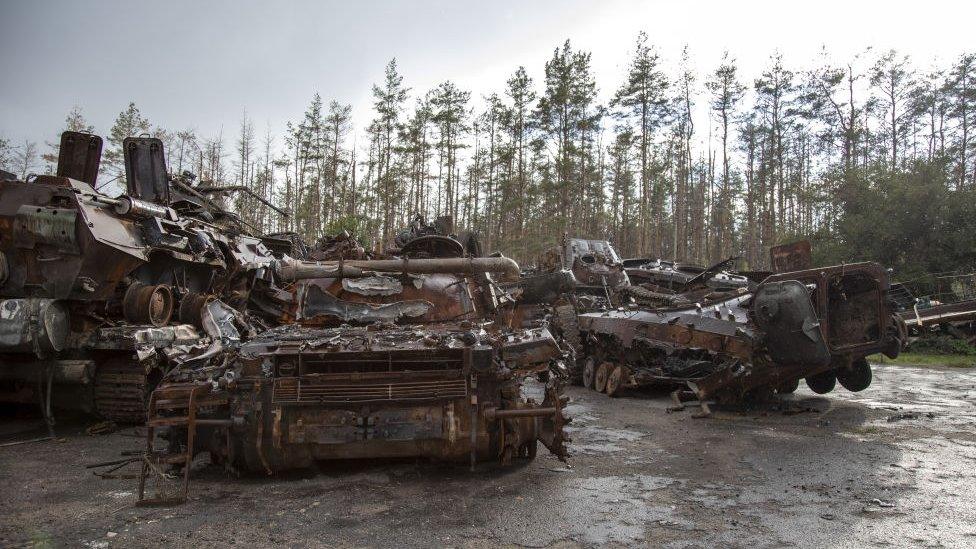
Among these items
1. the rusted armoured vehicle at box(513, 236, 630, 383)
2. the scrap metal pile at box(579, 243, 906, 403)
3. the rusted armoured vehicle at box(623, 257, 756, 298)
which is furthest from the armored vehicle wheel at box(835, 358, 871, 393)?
the rusted armoured vehicle at box(513, 236, 630, 383)

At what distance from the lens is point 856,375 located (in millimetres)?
8586

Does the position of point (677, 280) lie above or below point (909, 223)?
below

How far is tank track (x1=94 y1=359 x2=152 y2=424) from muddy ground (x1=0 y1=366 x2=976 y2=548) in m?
0.45

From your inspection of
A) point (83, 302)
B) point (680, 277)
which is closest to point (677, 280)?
point (680, 277)

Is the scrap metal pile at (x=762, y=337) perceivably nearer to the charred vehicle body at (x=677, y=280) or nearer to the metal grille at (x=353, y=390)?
the charred vehicle body at (x=677, y=280)

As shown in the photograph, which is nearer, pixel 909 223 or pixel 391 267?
pixel 391 267

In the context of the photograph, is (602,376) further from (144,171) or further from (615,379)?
(144,171)

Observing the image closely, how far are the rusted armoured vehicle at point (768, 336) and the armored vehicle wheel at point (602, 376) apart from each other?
0.24 metres

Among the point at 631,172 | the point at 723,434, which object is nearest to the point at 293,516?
the point at 723,434

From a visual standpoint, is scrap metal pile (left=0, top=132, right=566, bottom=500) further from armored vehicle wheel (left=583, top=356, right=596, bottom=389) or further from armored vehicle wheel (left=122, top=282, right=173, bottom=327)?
armored vehicle wheel (left=583, top=356, right=596, bottom=389)

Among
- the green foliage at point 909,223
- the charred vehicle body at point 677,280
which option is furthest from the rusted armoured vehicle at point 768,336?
the green foliage at point 909,223

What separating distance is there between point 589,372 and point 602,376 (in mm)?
493

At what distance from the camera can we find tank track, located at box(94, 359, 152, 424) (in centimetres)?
670

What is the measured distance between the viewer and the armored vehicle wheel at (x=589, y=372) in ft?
33.4
